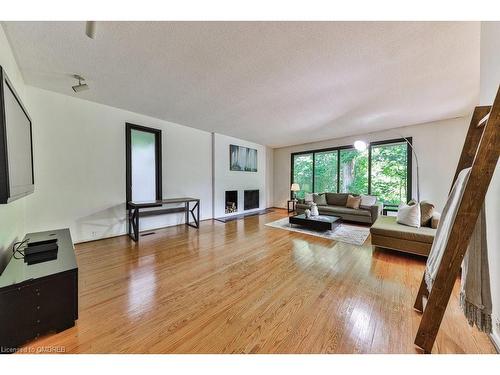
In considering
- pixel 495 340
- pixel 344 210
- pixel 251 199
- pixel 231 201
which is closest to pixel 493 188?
pixel 495 340

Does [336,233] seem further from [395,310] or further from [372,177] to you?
[372,177]

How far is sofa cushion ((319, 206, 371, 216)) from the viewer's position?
4766 mm

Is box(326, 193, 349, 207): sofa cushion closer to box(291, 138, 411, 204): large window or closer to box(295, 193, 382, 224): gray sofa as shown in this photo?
box(295, 193, 382, 224): gray sofa

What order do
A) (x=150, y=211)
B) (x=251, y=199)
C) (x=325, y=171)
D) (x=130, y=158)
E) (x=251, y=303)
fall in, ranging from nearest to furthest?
(x=251, y=303), (x=130, y=158), (x=150, y=211), (x=325, y=171), (x=251, y=199)

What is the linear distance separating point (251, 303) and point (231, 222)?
3417mm

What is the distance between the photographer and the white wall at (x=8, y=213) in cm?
168

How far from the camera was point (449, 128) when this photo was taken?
4.47 m

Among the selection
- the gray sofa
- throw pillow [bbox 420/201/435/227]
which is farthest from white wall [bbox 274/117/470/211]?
throw pillow [bbox 420/201/435/227]

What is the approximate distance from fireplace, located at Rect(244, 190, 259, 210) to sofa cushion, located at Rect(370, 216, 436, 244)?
428 centimetres

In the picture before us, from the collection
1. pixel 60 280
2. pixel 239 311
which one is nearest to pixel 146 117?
pixel 60 280

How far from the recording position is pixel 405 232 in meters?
2.70

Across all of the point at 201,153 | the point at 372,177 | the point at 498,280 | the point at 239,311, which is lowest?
the point at 239,311

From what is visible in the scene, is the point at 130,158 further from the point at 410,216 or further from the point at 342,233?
the point at 410,216
